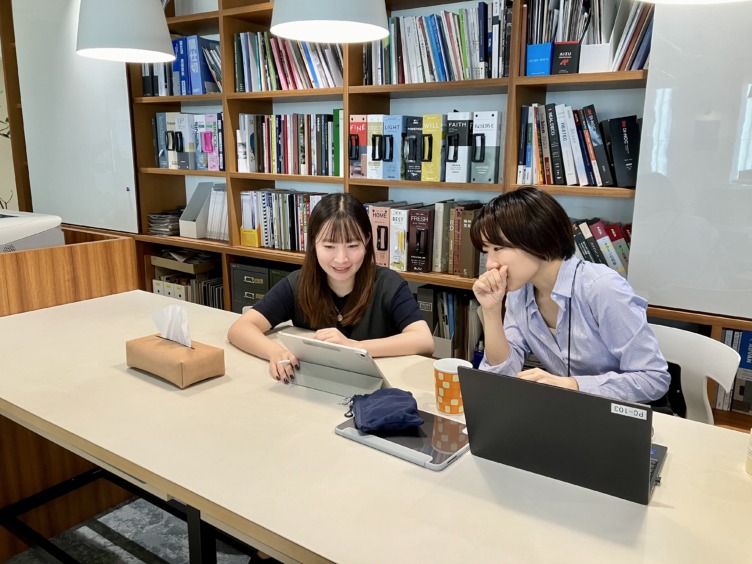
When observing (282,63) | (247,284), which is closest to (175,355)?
(247,284)

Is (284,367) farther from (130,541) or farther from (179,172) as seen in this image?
(179,172)

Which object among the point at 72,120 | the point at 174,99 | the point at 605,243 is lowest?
the point at 605,243

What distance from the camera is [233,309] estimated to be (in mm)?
3400

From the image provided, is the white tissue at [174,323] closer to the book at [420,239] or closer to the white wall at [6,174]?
the book at [420,239]

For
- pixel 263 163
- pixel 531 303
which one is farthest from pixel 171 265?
pixel 531 303

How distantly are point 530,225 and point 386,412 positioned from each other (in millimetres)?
599

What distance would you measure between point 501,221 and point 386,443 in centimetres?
64

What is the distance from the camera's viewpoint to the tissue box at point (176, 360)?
4.78ft

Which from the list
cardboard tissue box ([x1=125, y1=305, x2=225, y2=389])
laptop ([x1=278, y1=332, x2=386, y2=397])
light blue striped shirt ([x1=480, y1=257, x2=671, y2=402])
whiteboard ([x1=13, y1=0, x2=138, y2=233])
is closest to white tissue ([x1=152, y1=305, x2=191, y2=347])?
cardboard tissue box ([x1=125, y1=305, x2=225, y2=389])

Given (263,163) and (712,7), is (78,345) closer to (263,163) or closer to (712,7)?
(263,163)

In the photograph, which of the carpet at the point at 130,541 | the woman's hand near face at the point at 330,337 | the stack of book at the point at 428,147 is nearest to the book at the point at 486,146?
the stack of book at the point at 428,147

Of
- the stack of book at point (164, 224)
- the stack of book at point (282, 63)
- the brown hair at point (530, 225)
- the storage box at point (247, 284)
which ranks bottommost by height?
the storage box at point (247, 284)

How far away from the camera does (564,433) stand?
3.27 feet

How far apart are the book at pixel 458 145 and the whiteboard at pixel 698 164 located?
71 cm
